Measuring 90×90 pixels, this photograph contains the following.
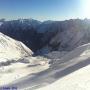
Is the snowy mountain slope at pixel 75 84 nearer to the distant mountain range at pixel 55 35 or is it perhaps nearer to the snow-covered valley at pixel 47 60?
the snow-covered valley at pixel 47 60

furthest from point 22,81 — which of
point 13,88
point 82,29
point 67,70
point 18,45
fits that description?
point 82,29

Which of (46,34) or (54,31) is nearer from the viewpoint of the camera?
(54,31)

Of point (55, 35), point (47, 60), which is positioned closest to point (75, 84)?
point (47, 60)

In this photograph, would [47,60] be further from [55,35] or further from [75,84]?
[55,35]

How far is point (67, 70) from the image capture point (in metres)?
16.8

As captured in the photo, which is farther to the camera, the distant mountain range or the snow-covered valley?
the distant mountain range

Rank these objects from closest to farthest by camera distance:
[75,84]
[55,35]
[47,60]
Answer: [75,84], [47,60], [55,35]

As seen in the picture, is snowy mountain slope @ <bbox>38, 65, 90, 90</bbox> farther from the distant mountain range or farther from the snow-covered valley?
the distant mountain range

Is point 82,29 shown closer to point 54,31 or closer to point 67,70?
point 54,31

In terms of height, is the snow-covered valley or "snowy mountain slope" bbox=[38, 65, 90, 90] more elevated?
"snowy mountain slope" bbox=[38, 65, 90, 90]

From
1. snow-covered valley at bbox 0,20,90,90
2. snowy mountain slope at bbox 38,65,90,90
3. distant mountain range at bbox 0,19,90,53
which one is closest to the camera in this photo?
snowy mountain slope at bbox 38,65,90,90

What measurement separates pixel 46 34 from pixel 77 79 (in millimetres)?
72502

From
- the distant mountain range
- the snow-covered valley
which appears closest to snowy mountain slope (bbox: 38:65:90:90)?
the snow-covered valley

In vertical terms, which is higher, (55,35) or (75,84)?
(75,84)
